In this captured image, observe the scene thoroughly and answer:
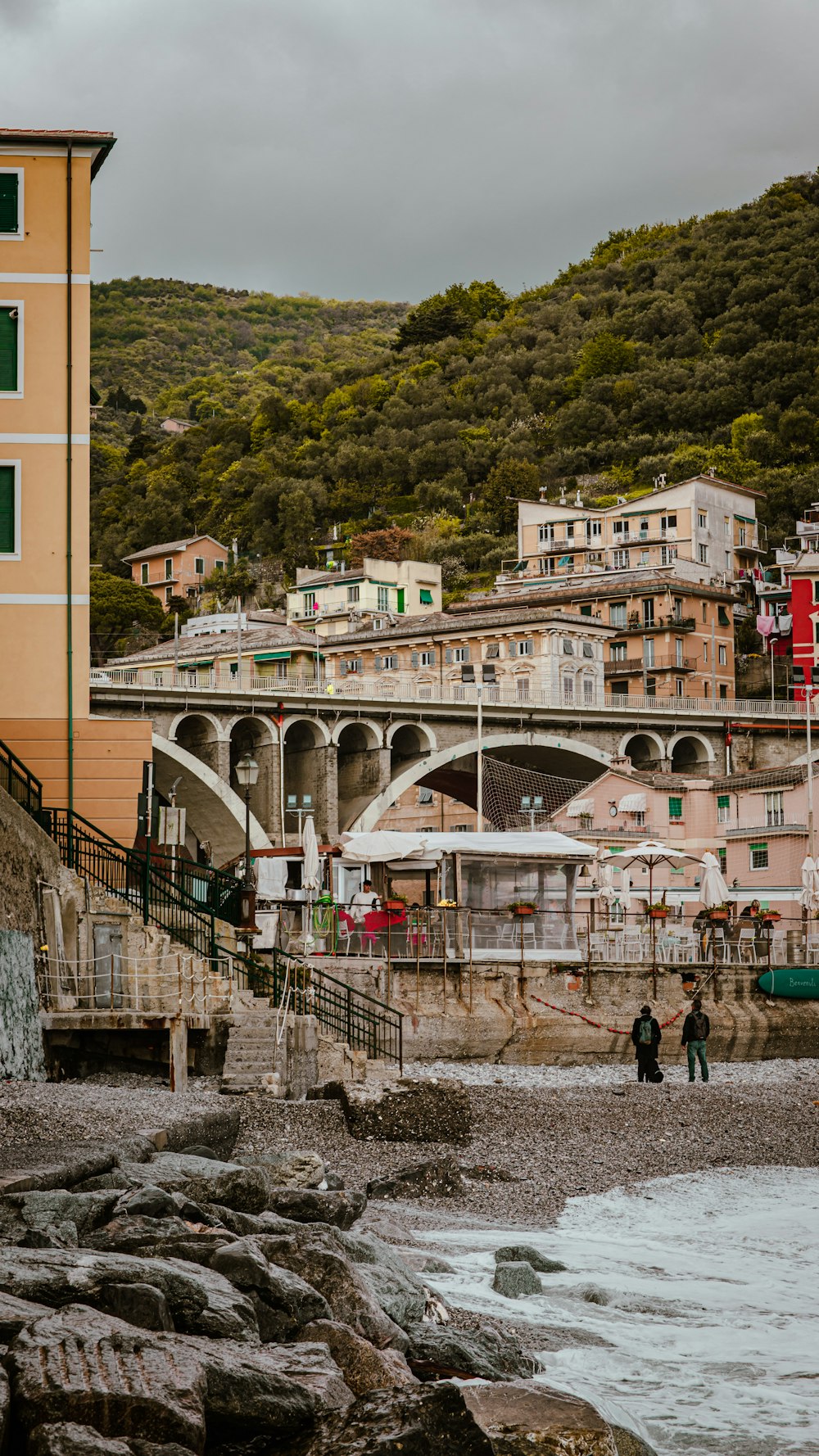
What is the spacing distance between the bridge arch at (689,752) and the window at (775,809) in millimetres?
17604

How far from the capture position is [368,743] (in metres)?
62.2

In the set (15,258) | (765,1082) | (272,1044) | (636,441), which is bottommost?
(765,1082)

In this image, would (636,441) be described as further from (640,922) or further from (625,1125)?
(625,1125)

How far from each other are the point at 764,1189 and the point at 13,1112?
7.57 m

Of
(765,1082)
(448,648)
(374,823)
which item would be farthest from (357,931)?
(448,648)

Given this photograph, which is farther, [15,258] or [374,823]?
[374,823]

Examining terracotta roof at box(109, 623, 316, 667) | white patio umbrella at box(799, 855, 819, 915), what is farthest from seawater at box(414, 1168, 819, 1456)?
terracotta roof at box(109, 623, 316, 667)

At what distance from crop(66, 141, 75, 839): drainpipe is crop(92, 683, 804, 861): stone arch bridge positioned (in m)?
31.2

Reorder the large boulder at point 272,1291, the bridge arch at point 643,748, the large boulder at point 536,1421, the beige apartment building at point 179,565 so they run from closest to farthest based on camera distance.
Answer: the large boulder at point 536,1421, the large boulder at point 272,1291, the bridge arch at point 643,748, the beige apartment building at point 179,565

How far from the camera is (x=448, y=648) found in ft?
259

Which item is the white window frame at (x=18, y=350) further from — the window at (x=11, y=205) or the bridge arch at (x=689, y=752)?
the bridge arch at (x=689, y=752)

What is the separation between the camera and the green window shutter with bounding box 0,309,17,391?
22.9 metres

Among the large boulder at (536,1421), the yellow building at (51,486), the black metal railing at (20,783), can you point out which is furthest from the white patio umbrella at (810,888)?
the large boulder at (536,1421)

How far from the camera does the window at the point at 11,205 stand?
22.9 metres
